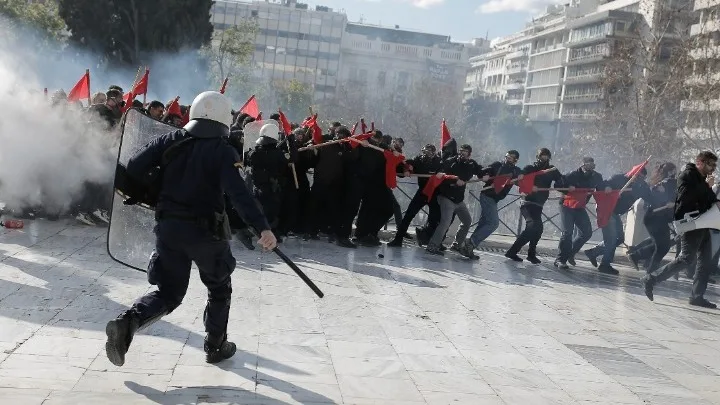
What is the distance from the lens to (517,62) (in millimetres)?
123875

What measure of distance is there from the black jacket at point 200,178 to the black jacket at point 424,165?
8436 millimetres

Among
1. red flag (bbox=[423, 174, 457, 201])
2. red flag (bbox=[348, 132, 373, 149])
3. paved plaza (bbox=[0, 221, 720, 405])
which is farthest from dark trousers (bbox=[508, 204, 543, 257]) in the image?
red flag (bbox=[348, 132, 373, 149])

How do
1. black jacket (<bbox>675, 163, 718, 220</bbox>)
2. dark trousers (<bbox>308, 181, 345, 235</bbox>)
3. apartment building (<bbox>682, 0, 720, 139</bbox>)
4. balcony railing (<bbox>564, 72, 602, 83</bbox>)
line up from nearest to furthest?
black jacket (<bbox>675, 163, 718, 220</bbox>) < dark trousers (<bbox>308, 181, 345, 235</bbox>) < apartment building (<bbox>682, 0, 720, 139</bbox>) < balcony railing (<bbox>564, 72, 602, 83</bbox>)

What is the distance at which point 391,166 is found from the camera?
543 inches

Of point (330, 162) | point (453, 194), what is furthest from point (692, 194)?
point (330, 162)

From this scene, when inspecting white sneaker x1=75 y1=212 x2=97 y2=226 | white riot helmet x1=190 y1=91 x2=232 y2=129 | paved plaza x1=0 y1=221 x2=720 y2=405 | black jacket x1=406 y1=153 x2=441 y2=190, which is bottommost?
paved plaza x1=0 y1=221 x2=720 y2=405

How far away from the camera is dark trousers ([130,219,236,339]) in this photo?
5.67 meters

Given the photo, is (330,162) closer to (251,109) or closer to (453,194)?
(251,109)

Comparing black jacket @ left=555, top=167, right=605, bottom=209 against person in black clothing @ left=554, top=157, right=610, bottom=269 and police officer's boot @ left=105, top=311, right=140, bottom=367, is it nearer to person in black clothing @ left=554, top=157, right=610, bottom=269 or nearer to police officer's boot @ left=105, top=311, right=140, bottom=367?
person in black clothing @ left=554, top=157, right=610, bottom=269

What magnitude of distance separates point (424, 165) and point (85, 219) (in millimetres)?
5251

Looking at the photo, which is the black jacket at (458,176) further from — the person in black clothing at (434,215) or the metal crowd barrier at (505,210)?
the metal crowd barrier at (505,210)

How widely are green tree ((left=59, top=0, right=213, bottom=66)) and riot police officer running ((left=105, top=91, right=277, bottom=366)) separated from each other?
3265 cm

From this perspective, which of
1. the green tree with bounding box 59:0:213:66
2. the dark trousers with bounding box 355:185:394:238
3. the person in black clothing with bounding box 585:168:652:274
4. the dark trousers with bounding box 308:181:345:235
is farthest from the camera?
the green tree with bounding box 59:0:213:66

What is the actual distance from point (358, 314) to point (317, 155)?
5.43 m
